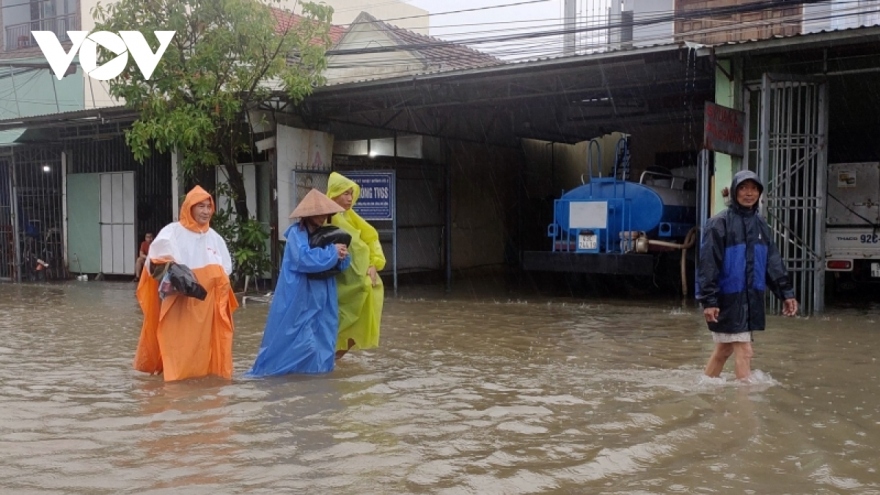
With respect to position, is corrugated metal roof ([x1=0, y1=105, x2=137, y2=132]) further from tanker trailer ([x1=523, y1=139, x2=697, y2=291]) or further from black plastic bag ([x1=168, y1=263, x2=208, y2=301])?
black plastic bag ([x1=168, y1=263, x2=208, y2=301])

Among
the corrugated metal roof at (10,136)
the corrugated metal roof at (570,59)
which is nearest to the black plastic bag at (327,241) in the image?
the corrugated metal roof at (570,59)

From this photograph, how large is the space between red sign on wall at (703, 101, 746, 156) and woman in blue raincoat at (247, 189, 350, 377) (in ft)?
17.6

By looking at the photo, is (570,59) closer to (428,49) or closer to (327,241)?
(327,241)

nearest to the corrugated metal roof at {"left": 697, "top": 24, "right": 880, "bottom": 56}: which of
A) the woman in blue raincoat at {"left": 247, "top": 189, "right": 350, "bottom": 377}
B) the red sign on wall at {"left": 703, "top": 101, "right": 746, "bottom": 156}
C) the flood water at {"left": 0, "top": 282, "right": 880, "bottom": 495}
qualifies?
the red sign on wall at {"left": 703, "top": 101, "right": 746, "bottom": 156}

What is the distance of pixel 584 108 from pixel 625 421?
13424 mm

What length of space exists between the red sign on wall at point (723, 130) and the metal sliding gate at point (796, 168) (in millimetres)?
248

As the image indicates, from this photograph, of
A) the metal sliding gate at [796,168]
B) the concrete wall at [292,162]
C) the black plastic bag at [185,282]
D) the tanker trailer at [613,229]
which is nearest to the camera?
the black plastic bag at [185,282]

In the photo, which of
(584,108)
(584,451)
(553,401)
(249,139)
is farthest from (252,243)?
(584,451)

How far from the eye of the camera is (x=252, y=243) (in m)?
14.9

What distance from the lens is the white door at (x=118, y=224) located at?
1848 cm

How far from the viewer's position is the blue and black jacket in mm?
5812

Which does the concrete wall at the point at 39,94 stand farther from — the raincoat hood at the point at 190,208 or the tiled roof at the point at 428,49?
the raincoat hood at the point at 190,208

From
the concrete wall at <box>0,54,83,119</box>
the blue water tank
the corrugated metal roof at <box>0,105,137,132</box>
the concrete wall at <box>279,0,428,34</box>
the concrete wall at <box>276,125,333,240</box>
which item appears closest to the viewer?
the blue water tank

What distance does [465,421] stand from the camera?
5.30 meters
